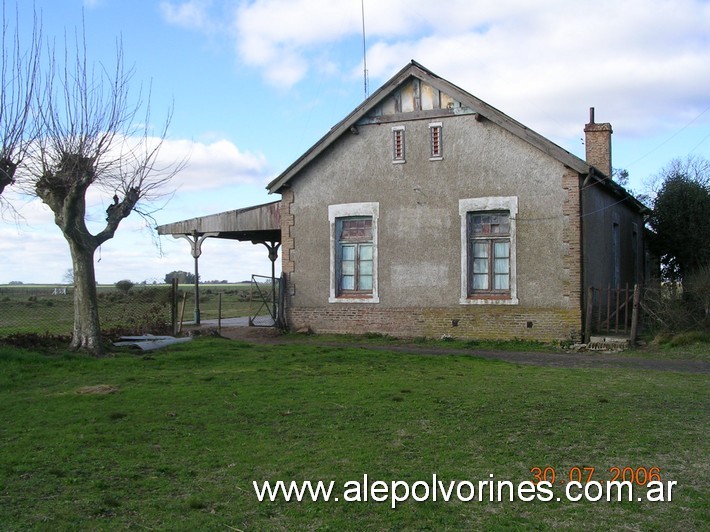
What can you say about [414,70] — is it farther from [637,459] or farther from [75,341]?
[637,459]

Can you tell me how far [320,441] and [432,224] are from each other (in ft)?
39.3

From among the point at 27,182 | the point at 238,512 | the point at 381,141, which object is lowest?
the point at 238,512

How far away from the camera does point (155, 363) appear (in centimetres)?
1308

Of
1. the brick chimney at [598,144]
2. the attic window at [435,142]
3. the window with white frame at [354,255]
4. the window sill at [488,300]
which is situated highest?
Result: the brick chimney at [598,144]

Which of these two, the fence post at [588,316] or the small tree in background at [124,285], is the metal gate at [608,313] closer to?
the fence post at [588,316]

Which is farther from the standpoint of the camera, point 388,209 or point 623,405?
point 388,209

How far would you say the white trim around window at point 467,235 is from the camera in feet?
58.7

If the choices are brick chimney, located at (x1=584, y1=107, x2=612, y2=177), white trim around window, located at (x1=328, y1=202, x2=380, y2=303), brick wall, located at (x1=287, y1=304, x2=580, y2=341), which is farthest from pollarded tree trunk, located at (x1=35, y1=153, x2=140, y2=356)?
brick chimney, located at (x1=584, y1=107, x2=612, y2=177)

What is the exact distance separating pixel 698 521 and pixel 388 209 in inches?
576

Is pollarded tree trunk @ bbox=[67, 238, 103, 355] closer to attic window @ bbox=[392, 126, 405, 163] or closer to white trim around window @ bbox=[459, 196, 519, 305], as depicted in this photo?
attic window @ bbox=[392, 126, 405, 163]

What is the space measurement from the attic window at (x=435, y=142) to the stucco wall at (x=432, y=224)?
0.13m

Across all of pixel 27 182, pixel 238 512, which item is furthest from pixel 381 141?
pixel 238 512

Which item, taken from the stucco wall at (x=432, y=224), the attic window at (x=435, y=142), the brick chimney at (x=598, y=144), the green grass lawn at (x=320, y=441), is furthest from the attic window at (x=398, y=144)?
the green grass lawn at (x=320, y=441)

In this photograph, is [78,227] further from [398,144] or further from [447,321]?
[447,321]
